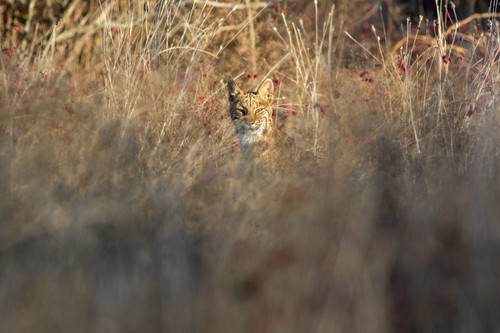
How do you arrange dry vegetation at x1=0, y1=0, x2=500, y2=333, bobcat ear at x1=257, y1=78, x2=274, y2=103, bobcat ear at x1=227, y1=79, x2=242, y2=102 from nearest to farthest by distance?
dry vegetation at x1=0, y1=0, x2=500, y2=333
bobcat ear at x1=227, y1=79, x2=242, y2=102
bobcat ear at x1=257, y1=78, x2=274, y2=103

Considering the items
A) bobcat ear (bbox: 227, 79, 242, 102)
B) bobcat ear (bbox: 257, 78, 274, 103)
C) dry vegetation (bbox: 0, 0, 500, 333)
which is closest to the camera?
dry vegetation (bbox: 0, 0, 500, 333)

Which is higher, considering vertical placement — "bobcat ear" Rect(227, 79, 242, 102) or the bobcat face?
"bobcat ear" Rect(227, 79, 242, 102)

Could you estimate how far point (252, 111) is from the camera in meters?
7.84

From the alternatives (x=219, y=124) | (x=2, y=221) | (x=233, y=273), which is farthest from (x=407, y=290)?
(x=219, y=124)

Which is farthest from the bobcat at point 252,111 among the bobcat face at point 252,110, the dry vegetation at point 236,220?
the dry vegetation at point 236,220

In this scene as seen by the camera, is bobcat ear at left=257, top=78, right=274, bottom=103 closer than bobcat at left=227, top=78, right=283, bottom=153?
No

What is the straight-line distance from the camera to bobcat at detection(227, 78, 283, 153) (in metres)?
7.73

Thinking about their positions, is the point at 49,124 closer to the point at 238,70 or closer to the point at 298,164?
the point at 298,164

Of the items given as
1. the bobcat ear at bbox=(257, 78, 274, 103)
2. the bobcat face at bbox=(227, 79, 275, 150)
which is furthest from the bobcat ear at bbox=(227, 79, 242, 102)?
the bobcat ear at bbox=(257, 78, 274, 103)

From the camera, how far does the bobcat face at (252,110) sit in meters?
7.76

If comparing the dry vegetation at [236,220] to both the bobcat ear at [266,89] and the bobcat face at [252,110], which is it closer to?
the bobcat face at [252,110]

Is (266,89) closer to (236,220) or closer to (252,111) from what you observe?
(252,111)

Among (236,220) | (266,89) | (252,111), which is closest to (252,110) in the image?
(252,111)

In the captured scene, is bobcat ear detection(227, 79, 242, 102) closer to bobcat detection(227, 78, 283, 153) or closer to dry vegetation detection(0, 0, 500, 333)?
bobcat detection(227, 78, 283, 153)
